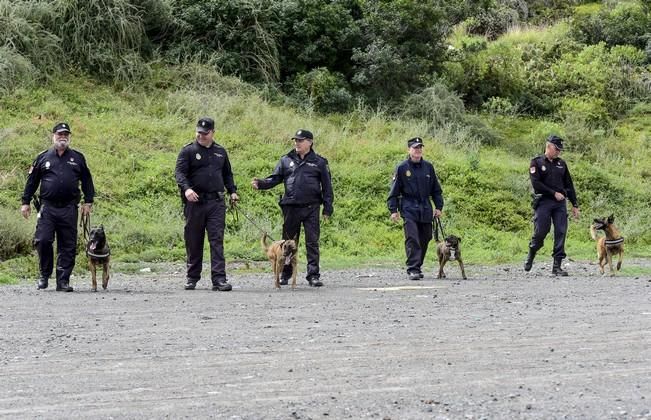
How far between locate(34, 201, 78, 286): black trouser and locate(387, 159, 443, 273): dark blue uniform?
5.11 meters

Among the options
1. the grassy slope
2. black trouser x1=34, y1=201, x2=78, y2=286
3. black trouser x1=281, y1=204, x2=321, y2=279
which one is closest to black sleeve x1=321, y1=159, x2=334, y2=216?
black trouser x1=281, y1=204, x2=321, y2=279

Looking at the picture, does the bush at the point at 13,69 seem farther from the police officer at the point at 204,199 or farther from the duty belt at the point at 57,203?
the police officer at the point at 204,199

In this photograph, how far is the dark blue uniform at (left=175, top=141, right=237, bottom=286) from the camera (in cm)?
1500

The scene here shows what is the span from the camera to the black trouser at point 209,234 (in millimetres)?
15039

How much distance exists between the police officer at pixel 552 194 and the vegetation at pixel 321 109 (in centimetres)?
382

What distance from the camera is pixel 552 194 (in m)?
17.7

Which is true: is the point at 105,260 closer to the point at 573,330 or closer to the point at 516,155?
the point at 573,330

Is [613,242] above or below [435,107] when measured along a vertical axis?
below

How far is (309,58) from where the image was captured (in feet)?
104

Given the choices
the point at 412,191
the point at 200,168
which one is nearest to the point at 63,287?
the point at 200,168

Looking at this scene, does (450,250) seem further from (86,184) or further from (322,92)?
(322,92)

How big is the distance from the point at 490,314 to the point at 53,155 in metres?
6.68

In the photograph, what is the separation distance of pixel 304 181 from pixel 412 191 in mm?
2299

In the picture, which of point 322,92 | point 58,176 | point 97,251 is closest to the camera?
point 58,176
